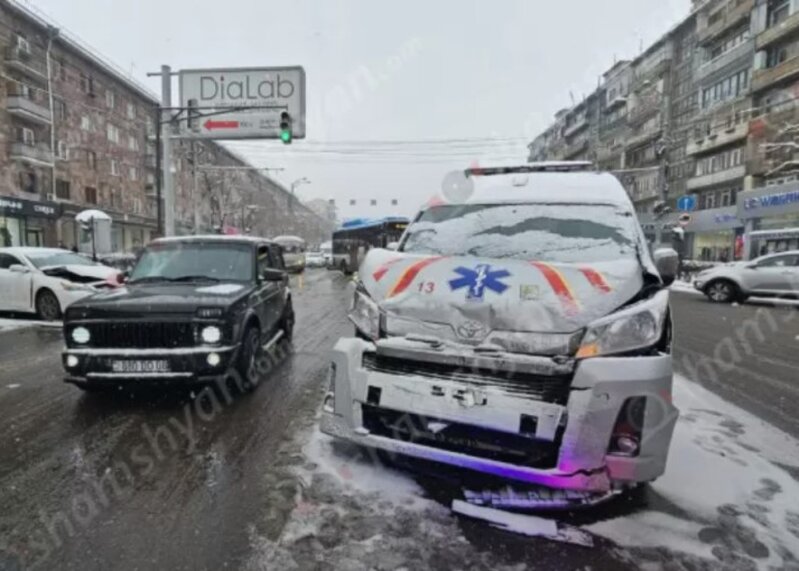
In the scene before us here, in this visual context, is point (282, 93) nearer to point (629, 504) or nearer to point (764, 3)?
point (629, 504)

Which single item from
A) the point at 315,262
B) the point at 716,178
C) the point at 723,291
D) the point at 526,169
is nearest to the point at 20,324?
the point at 526,169

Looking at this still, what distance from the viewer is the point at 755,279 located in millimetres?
16594

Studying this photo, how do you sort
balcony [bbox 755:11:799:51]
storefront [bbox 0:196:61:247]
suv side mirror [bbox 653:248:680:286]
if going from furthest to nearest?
storefront [bbox 0:196:61:247] < balcony [bbox 755:11:799:51] < suv side mirror [bbox 653:248:680:286]

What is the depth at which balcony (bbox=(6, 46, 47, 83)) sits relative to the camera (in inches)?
1391

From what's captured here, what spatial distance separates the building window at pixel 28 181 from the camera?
119 ft

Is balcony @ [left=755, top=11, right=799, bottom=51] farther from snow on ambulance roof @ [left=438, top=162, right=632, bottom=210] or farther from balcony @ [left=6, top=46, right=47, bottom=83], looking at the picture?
balcony @ [left=6, top=46, right=47, bottom=83]

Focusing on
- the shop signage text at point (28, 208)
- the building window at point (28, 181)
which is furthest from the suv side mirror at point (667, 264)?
the building window at point (28, 181)

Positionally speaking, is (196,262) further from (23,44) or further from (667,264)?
(23,44)

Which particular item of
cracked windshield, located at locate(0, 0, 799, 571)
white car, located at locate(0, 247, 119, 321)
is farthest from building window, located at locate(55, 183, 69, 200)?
cracked windshield, located at locate(0, 0, 799, 571)

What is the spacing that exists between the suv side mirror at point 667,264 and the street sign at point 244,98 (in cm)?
2244

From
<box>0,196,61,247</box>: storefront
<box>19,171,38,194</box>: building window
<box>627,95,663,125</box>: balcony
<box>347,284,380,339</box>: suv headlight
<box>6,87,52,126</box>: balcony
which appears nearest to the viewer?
<box>347,284,380,339</box>: suv headlight

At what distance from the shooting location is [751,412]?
5.33m

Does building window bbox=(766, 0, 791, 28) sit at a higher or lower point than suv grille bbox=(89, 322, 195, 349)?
higher

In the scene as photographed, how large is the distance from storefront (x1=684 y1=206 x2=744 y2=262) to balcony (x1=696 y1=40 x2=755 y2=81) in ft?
31.4
